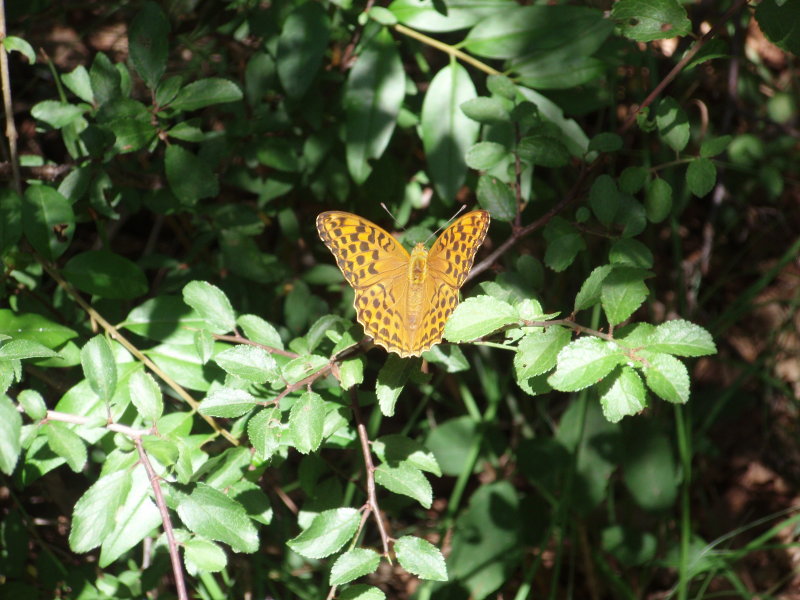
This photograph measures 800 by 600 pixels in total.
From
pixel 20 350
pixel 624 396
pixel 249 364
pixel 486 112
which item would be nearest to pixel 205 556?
pixel 249 364

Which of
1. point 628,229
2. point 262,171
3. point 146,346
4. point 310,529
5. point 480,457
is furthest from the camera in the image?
point 480,457

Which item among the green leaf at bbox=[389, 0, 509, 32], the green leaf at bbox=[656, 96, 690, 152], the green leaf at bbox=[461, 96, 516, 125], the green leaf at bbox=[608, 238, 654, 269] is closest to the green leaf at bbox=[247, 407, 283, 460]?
the green leaf at bbox=[608, 238, 654, 269]

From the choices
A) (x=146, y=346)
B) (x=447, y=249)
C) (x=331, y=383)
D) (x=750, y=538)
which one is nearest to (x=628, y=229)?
(x=447, y=249)

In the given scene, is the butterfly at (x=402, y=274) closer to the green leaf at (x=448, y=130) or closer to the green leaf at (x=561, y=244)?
the green leaf at (x=561, y=244)

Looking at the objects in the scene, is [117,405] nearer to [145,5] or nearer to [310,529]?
[310,529]

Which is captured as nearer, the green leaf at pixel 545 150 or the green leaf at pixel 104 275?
the green leaf at pixel 545 150

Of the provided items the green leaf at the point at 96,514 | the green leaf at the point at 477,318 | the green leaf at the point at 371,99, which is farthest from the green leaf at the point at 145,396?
Answer: the green leaf at the point at 371,99
